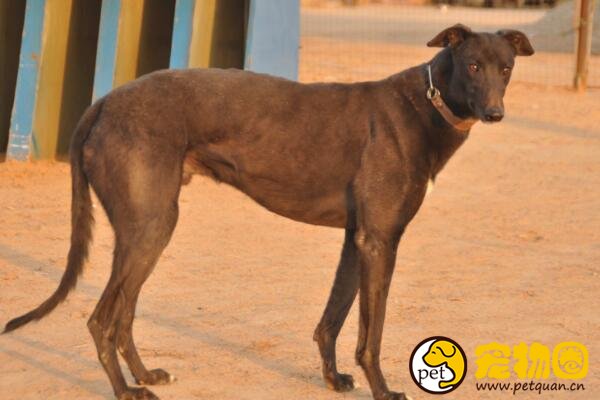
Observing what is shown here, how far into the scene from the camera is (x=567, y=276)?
8.23 m

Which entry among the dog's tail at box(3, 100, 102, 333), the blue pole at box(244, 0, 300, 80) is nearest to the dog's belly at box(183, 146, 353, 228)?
the dog's tail at box(3, 100, 102, 333)

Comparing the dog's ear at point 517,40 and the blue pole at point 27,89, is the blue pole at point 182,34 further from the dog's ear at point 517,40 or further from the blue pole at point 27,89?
the dog's ear at point 517,40

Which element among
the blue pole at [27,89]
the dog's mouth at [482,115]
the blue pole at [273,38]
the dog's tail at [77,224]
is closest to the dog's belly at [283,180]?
the dog's tail at [77,224]

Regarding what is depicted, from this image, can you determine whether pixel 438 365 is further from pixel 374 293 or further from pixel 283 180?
pixel 283 180

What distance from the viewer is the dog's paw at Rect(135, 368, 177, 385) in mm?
6082

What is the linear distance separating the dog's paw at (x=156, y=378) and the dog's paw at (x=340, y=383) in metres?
0.76

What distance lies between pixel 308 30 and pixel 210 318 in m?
17.7

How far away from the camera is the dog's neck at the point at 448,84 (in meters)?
5.95

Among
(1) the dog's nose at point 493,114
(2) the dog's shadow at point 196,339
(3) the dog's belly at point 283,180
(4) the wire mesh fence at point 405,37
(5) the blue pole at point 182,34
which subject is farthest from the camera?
(4) the wire mesh fence at point 405,37

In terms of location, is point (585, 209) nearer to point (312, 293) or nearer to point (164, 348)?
point (312, 293)

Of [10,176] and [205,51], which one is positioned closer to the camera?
[10,176]

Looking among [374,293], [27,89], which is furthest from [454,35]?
[27,89]

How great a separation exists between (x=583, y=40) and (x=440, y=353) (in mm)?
10435

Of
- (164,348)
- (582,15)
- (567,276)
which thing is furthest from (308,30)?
(164,348)
